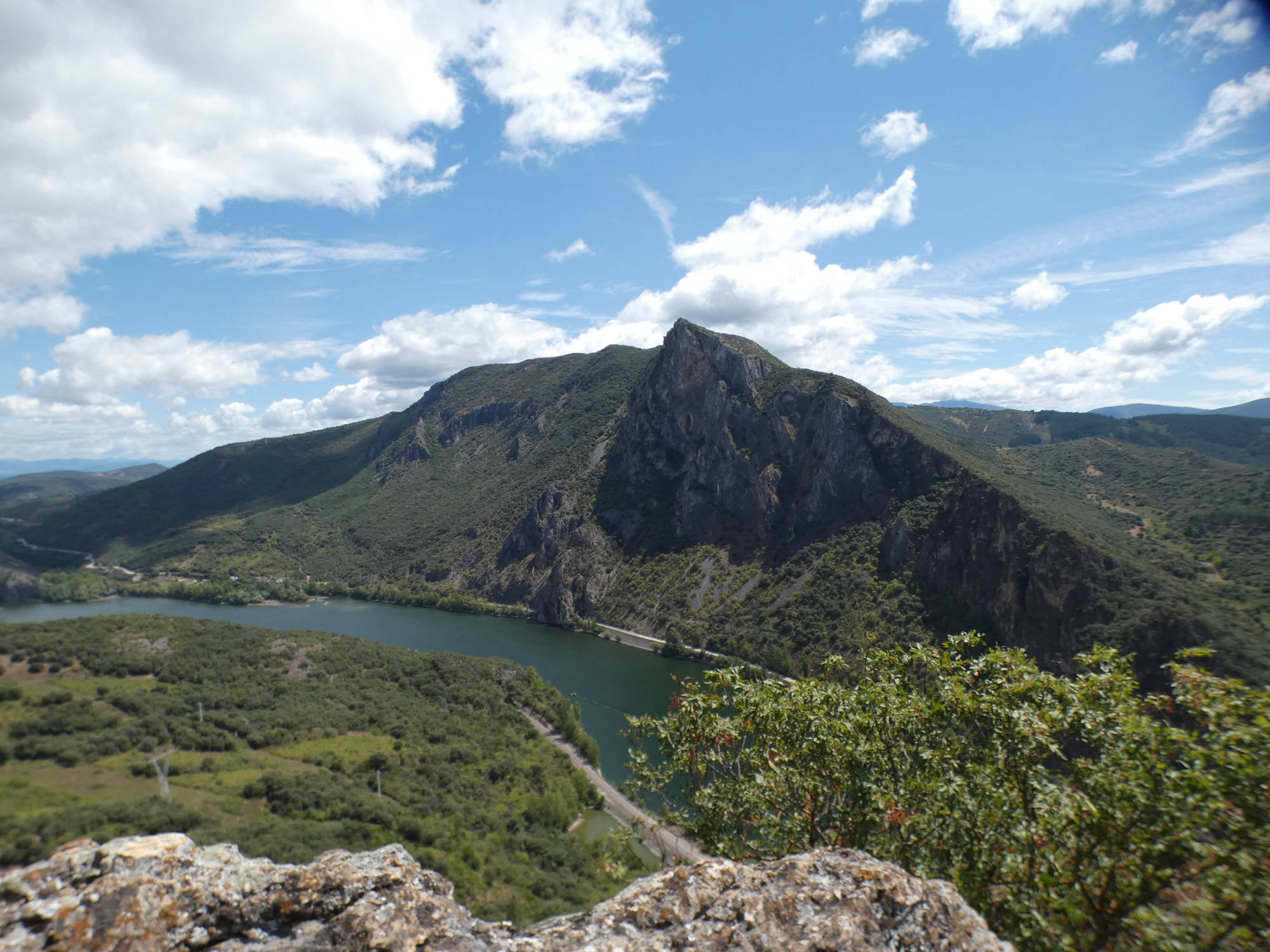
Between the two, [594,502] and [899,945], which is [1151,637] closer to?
[899,945]

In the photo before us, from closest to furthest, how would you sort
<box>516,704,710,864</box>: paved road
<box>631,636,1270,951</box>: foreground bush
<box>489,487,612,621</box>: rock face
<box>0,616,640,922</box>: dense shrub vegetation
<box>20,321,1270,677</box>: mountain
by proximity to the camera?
1. <box>631,636,1270,951</box>: foreground bush
2. <box>0,616,640,922</box>: dense shrub vegetation
3. <box>516,704,710,864</box>: paved road
4. <box>20,321,1270,677</box>: mountain
5. <box>489,487,612,621</box>: rock face

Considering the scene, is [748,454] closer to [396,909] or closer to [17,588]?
[396,909]

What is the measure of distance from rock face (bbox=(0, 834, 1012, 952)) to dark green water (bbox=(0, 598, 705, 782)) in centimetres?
4779

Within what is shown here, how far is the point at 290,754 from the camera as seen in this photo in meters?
35.6

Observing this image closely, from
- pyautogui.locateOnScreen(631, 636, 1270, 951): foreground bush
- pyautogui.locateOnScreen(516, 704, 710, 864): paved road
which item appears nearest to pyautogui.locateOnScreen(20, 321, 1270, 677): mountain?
pyautogui.locateOnScreen(631, 636, 1270, 951): foreground bush

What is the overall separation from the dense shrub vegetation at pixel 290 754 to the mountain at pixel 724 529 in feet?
87.5

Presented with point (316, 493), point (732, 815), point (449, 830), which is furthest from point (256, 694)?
point (316, 493)

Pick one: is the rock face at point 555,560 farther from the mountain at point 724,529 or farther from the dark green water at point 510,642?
the dark green water at point 510,642

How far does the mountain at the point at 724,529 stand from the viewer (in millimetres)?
63219

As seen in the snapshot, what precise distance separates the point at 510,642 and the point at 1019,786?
9426cm

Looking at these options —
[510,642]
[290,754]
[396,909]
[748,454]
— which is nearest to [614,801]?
[290,754]

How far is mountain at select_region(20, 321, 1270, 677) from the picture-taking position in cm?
6322

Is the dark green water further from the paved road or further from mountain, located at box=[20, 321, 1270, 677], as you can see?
mountain, located at box=[20, 321, 1270, 677]

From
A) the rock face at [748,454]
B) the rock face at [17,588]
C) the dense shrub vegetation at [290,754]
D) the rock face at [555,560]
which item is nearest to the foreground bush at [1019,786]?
the dense shrub vegetation at [290,754]
